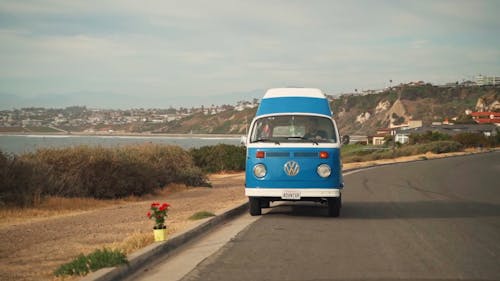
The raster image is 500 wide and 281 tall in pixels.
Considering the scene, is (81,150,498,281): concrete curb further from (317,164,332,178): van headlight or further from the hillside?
the hillside

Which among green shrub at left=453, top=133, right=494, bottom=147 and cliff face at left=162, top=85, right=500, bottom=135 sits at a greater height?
cliff face at left=162, top=85, right=500, bottom=135

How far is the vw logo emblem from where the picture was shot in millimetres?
13172

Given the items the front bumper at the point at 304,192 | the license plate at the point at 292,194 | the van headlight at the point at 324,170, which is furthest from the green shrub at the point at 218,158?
the van headlight at the point at 324,170

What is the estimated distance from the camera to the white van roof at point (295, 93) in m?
14.7

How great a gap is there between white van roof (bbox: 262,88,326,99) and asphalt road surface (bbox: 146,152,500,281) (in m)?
2.75

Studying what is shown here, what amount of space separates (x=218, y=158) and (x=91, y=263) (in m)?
33.4

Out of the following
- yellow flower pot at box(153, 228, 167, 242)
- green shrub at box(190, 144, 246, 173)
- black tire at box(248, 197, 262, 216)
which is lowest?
green shrub at box(190, 144, 246, 173)

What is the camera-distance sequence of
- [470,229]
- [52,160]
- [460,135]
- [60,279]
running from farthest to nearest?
1. [460,135]
2. [52,160]
3. [470,229]
4. [60,279]

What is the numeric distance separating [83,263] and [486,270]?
16.5 feet

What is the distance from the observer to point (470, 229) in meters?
12.0

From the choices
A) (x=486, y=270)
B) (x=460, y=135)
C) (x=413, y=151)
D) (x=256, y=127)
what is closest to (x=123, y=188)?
(x=256, y=127)

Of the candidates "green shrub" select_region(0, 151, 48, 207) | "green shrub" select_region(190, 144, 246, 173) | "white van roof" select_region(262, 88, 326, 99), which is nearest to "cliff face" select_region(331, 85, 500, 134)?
"green shrub" select_region(190, 144, 246, 173)

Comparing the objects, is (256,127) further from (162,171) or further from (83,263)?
(162,171)

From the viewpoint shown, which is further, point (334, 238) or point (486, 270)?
point (334, 238)
